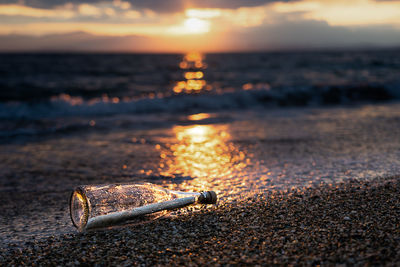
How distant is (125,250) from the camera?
189cm

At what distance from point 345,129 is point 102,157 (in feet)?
12.2

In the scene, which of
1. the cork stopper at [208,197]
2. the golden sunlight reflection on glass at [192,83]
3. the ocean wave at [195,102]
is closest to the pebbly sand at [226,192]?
the cork stopper at [208,197]

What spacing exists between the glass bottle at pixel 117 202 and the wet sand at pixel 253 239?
0.10 metres

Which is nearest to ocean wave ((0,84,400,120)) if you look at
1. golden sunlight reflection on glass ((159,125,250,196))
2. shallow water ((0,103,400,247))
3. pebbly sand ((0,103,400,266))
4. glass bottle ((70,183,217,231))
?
shallow water ((0,103,400,247))

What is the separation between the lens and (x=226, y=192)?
9.18ft

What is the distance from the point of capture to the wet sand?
169cm

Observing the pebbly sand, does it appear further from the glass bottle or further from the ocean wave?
the ocean wave

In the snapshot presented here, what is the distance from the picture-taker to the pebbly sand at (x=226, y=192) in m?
1.80

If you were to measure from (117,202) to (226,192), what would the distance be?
102 cm

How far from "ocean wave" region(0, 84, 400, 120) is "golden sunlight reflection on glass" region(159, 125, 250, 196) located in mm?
4247

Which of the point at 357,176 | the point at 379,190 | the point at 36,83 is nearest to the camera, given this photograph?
the point at 379,190

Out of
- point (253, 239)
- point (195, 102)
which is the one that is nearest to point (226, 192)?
point (253, 239)

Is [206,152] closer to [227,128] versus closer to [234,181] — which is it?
[234,181]

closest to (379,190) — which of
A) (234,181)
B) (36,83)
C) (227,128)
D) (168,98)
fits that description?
(234,181)
